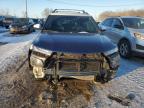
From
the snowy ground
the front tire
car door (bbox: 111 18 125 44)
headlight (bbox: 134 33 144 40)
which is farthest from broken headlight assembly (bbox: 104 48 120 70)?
car door (bbox: 111 18 125 44)

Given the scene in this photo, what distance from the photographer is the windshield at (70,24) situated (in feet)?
22.8

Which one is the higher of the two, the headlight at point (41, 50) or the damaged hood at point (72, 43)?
the damaged hood at point (72, 43)

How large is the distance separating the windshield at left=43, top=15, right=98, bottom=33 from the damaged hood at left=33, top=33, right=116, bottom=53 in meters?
0.74

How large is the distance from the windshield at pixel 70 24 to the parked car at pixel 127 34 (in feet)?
8.63

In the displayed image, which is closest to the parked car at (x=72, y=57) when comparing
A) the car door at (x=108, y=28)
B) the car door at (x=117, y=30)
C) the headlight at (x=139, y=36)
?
the headlight at (x=139, y=36)

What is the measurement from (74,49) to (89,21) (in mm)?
2379

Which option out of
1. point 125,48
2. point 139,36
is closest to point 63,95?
point 139,36

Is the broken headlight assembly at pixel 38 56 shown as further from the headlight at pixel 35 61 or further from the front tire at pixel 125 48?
the front tire at pixel 125 48

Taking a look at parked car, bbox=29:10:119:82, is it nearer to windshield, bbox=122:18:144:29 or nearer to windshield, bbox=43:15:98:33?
windshield, bbox=43:15:98:33

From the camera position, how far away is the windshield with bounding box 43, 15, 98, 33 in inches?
274

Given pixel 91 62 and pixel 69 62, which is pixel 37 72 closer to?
pixel 69 62

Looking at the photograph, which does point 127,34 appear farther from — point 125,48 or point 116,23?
point 116,23

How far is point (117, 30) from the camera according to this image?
35.4 feet

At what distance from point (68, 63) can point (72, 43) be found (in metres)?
0.53
